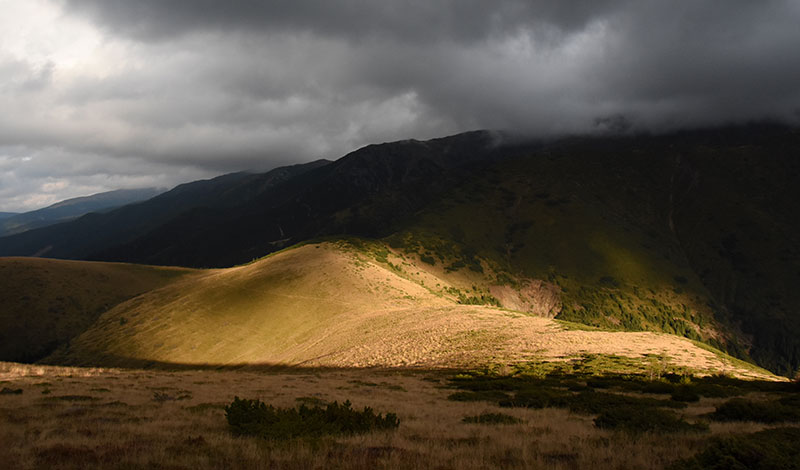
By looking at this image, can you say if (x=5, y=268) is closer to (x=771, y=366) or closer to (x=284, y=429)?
(x=284, y=429)

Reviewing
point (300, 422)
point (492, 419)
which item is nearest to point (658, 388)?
point (492, 419)

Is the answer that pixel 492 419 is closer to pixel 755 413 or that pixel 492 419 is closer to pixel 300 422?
pixel 300 422

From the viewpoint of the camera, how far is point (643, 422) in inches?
482

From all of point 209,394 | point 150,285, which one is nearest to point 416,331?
point 209,394

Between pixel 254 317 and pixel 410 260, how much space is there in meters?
95.3

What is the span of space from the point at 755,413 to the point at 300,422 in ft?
51.4

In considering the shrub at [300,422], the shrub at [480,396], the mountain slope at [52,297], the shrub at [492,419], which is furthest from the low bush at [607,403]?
the mountain slope at [52,297]

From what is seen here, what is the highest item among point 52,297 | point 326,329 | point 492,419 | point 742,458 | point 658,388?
point 742,458

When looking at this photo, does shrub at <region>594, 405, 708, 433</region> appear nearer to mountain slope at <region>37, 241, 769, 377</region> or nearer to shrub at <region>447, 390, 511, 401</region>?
shrub at <region>447, 390, 511, 401</region>

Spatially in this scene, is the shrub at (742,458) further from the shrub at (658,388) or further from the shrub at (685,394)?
the shrub at (658,388)

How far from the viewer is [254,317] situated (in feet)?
273

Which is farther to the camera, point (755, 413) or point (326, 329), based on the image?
point (326, 329)

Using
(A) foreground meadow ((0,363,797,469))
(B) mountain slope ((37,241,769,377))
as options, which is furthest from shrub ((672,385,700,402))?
(B) mountain slope ((37,241,769,377))

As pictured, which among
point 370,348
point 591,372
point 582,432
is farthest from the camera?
point 370,348
